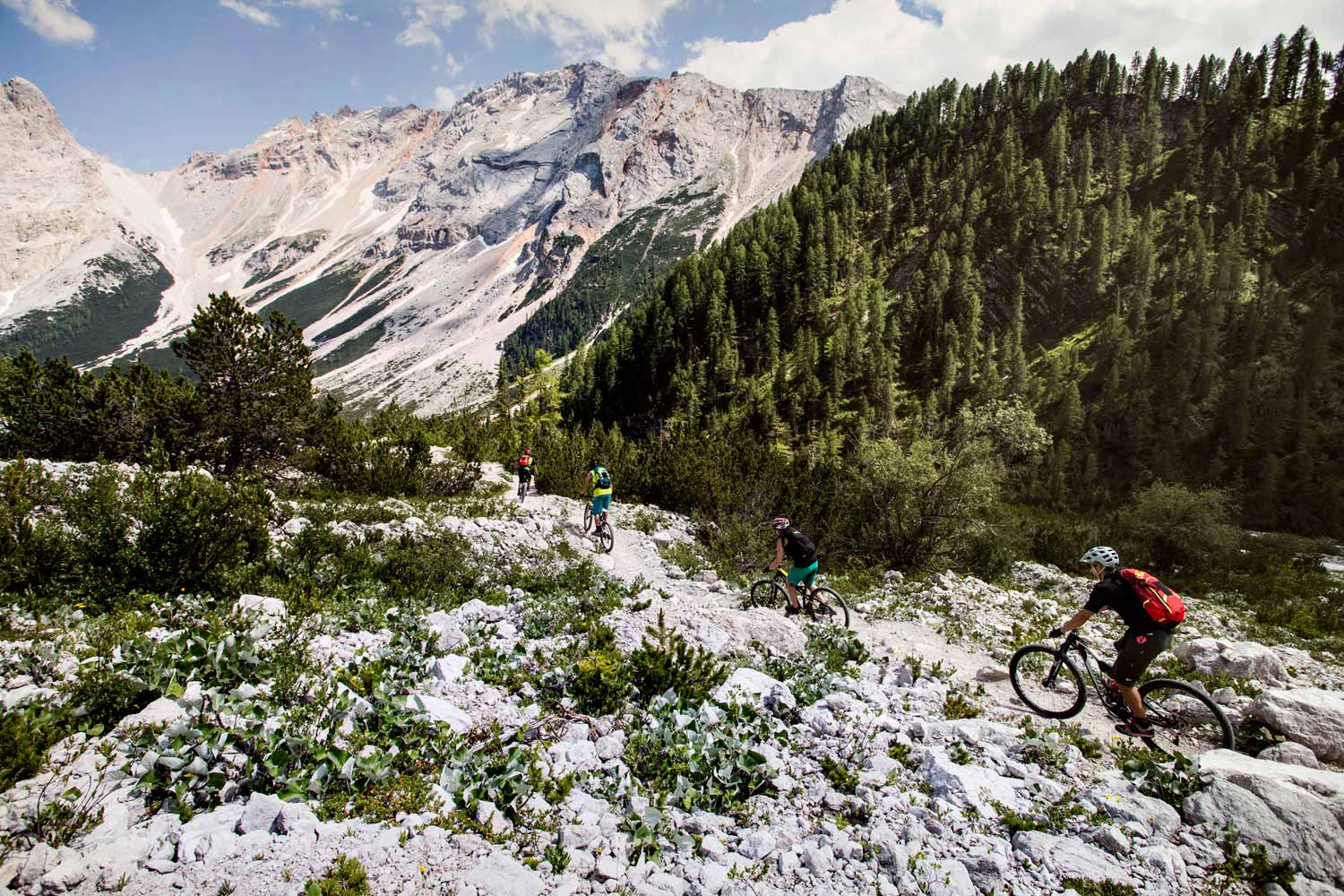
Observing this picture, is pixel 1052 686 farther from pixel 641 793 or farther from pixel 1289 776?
pixel 641 793

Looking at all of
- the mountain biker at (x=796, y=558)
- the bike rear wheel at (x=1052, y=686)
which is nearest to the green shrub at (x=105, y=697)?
the mountain biker at (x=796, y=558)

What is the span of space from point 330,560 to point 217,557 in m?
2.00

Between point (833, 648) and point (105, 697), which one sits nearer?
point (105, 697)

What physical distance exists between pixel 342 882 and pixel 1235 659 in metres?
13.3

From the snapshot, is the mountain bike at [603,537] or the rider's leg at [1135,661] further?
the mountain bike at [603,537]

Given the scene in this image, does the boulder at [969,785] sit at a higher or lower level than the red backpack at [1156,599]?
lower

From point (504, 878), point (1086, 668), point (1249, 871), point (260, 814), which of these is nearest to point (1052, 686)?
point (1086, 668)

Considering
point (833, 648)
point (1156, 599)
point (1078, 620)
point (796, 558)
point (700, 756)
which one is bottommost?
point (833, 648)

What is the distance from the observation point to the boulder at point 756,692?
7176 millimetres

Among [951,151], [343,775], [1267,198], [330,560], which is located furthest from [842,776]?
[951,151]

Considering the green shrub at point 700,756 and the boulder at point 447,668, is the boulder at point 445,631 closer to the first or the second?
the boulder at point 447,668

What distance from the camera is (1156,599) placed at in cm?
734

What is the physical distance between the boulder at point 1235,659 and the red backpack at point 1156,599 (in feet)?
12.5

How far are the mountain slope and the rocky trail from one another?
187 feet
